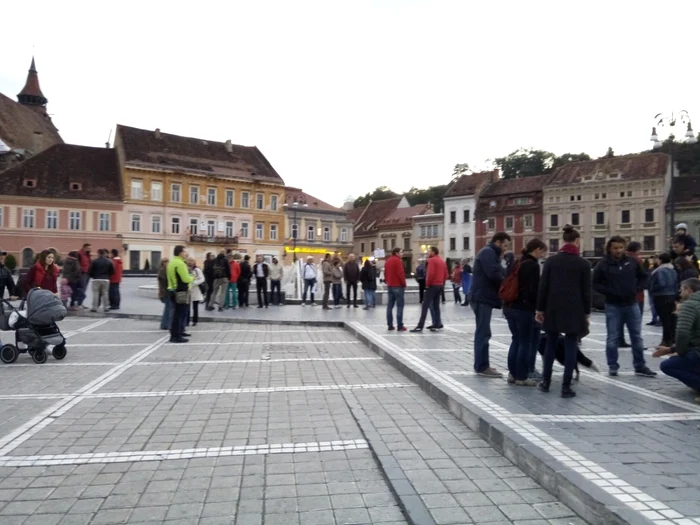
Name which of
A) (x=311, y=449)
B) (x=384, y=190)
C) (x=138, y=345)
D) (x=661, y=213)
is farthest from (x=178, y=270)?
(x=384, y=190)

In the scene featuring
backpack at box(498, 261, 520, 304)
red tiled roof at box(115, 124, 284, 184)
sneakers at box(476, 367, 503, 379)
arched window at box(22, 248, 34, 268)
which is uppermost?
red tiled roof at box(115, 124, 284, 184)

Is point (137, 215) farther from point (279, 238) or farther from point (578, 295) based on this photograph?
point (578, 295)

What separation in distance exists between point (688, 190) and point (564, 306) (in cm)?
6634

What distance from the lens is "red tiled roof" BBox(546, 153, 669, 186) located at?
6444 centimetres

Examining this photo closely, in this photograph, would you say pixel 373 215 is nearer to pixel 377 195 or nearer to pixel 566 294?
pixel 377 195

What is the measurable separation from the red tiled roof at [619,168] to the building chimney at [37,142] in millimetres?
57527

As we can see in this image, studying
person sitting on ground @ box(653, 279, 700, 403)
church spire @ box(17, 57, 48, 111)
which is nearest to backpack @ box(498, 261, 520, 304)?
person sitting on ground @ box(653, 279, 700, 403)

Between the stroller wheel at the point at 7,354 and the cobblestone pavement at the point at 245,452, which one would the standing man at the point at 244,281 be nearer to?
the stroller wheel at the point at 7,354

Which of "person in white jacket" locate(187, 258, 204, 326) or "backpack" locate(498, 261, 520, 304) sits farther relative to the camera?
"person in white jacket" locate(187, 258, 204, 326)

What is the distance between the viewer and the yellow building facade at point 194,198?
66062 millimetres

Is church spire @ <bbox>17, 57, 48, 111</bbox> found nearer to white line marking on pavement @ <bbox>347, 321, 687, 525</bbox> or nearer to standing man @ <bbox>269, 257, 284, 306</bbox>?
standing man @ <bbox>269, 257, 284, 306</bbox>

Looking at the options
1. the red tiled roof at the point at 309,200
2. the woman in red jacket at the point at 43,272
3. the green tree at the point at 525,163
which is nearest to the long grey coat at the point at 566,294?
the woman in red jacket at the point at 43,272

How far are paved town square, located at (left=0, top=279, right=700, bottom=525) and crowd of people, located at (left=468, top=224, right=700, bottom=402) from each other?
356mm

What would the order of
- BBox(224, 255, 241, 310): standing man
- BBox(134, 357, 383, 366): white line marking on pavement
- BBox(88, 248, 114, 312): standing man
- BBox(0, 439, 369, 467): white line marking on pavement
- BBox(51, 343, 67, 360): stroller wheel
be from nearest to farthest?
BBox(0, 439, 369, 467): white line marking on pavement
BBox(134, 357, 383, 366): white line marking on pavement
BBox(51, 343, 67, 360): stroller wheel
BBox(88, 248, 114, 312): standing man
BBox(224, 255, 241, 310): standing man
